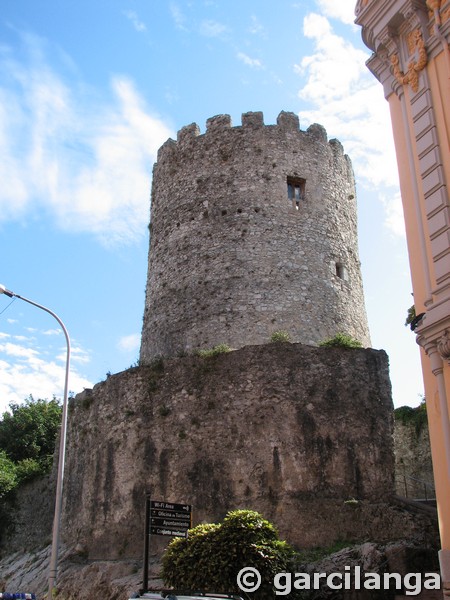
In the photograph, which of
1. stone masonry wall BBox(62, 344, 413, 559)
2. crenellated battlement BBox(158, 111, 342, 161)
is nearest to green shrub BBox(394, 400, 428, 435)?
stone masonry wall BBox(62, 344, 413, 559)

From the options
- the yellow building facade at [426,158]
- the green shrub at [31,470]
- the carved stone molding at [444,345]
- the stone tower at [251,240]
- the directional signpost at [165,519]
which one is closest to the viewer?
the carved stone molding at [444,345]

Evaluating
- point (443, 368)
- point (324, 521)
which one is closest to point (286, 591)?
point (324, 521)

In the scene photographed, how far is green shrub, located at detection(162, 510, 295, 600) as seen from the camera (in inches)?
466

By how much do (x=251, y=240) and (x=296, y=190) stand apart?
8.36ft

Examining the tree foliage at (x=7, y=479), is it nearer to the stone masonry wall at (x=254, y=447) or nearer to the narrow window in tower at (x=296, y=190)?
the stone masonry wall at (x=254, y=447)

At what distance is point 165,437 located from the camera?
16.7 metres

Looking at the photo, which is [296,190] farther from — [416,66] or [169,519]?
[169,519]

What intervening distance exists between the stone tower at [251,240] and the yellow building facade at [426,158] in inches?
310

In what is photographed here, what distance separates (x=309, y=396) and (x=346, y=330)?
14.7 feet

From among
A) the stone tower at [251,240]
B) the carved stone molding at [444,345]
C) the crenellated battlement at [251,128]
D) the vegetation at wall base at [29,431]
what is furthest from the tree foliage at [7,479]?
the carved stone molding at [444,345]

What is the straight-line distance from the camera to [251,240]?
65.6 feet

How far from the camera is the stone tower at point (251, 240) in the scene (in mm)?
19312

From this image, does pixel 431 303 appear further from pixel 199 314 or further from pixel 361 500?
pixel 199 314

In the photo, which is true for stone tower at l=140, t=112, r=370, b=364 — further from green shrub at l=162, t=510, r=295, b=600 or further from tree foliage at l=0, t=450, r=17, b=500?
tree foliage at l=0, t=450, r=17, b=500
